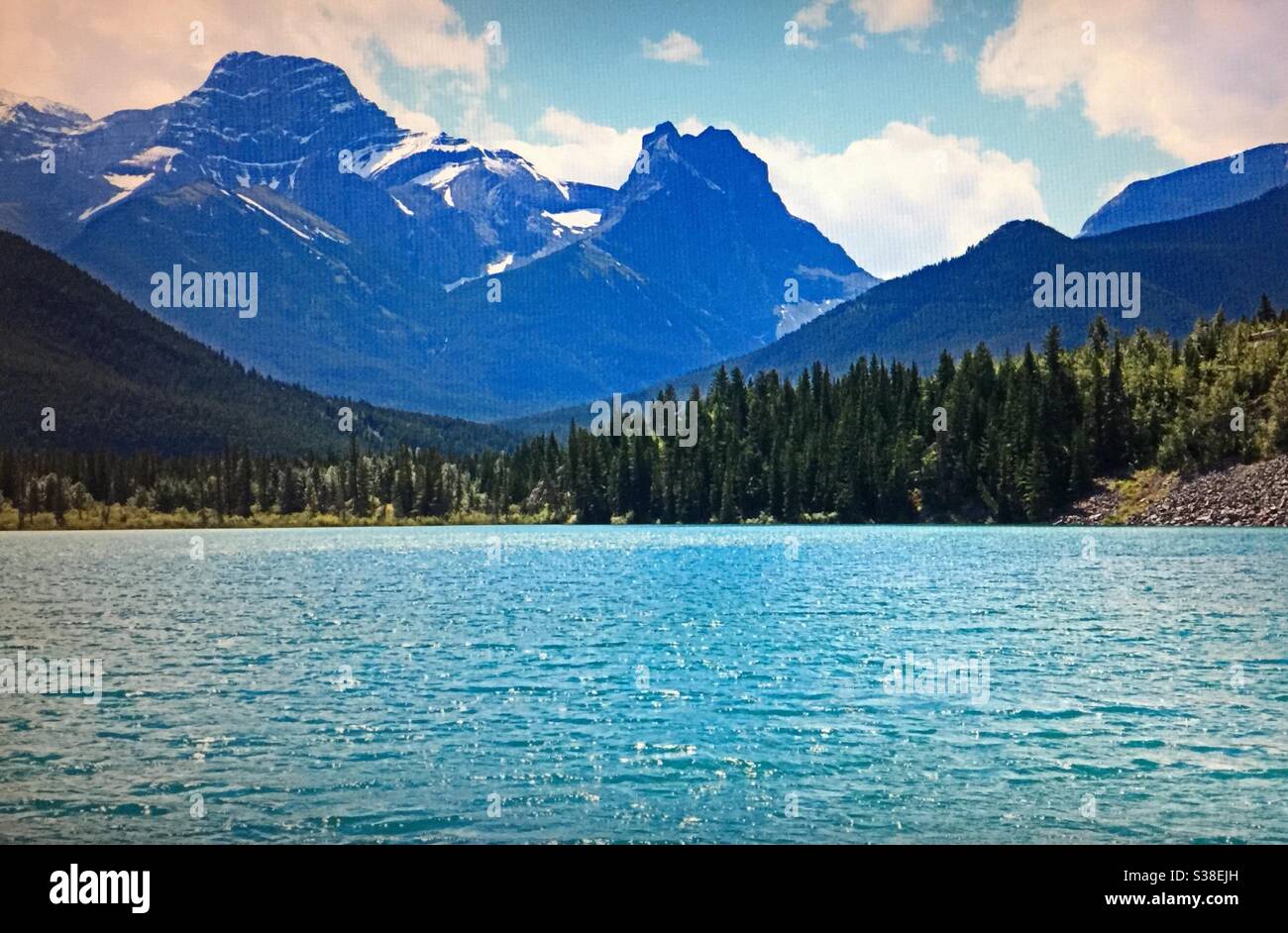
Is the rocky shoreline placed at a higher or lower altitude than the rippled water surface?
higher

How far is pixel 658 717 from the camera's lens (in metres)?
36.5

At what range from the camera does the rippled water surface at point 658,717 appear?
84.3ft

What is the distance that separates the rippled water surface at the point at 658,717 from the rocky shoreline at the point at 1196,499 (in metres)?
88.5

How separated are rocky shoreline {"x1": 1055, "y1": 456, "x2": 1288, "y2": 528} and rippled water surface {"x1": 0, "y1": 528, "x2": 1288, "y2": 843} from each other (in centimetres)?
8848

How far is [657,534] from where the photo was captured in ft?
576

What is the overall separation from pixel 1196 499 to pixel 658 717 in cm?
15317

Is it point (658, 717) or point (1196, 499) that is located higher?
point (1196, 499)

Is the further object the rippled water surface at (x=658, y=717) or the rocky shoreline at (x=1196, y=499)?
the rocky shoreline at (x=1196, y=499)

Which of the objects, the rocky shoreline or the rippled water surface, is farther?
the rocky shoreline

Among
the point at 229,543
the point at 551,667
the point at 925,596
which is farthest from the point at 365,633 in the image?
the point at 229,543

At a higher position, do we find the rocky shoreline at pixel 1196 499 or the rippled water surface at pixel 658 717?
the rocky shoreline at pixel 1196 499

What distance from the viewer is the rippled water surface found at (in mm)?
25703

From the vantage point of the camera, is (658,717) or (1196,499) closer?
(658,717)
